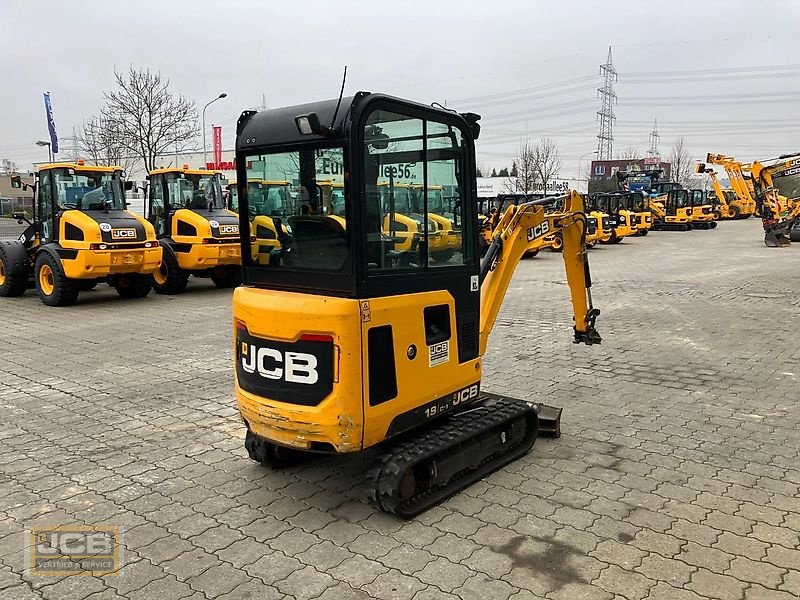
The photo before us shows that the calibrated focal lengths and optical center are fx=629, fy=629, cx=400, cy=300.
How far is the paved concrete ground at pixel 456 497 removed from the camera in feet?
11.0

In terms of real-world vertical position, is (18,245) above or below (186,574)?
above

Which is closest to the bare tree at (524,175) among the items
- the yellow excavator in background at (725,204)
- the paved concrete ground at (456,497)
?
the yellow excavator in background at (725,204)

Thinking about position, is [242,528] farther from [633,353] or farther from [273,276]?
[633,353]

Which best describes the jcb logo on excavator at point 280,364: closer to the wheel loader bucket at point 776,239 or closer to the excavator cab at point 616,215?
the wheel loader bucket at point 776,239

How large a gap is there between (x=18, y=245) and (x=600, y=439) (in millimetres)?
12374

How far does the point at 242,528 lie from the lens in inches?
153

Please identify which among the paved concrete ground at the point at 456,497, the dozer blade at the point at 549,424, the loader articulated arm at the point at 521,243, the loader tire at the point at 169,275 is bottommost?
the paved concrete ground at the point at 456,497

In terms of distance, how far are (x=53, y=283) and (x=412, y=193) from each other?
10.3m

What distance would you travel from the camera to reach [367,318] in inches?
145

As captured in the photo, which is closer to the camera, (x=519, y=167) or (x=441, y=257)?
(x=441, y=257)

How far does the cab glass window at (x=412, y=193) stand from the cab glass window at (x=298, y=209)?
0.65 ft

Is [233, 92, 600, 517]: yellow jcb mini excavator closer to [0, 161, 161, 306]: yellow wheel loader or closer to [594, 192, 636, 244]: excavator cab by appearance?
[0, 161, 161, 306]: yellow wheel loader

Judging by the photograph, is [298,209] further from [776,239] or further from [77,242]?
[776,239]

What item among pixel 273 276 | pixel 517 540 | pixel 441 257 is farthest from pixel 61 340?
pixel 517 540
